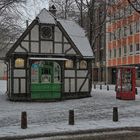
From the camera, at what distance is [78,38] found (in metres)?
34.8

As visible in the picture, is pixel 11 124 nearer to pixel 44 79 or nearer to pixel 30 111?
pixel 30 111

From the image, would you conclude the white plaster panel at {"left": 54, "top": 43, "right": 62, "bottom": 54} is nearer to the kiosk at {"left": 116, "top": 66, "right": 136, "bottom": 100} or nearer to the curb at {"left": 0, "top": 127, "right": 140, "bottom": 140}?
the kiosk at {"left": 116, "top": 66, "right": 136, "bottom": 100}

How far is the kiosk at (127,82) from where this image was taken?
97.1 feet

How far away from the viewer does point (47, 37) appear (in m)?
30.6

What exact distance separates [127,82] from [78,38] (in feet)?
22.4

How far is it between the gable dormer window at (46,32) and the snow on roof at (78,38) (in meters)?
3.04

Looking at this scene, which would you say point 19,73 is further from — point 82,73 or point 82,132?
point 82,132

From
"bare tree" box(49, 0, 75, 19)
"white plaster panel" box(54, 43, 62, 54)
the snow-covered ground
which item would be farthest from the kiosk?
"bare tree" box(49, 0, 75, 19)

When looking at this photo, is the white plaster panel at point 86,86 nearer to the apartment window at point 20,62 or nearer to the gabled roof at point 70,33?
the gabled roof at point 70,33

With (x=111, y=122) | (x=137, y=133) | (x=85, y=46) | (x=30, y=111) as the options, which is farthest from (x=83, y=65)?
(x=137, y=133)

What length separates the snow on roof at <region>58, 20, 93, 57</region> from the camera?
33.0 m

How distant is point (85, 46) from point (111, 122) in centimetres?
1638

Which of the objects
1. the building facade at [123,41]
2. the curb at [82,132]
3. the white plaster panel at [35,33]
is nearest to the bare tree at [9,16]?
the white plaster panel at [35,33]

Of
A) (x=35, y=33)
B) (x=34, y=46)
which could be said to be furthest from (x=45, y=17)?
(x=34, y=46)
